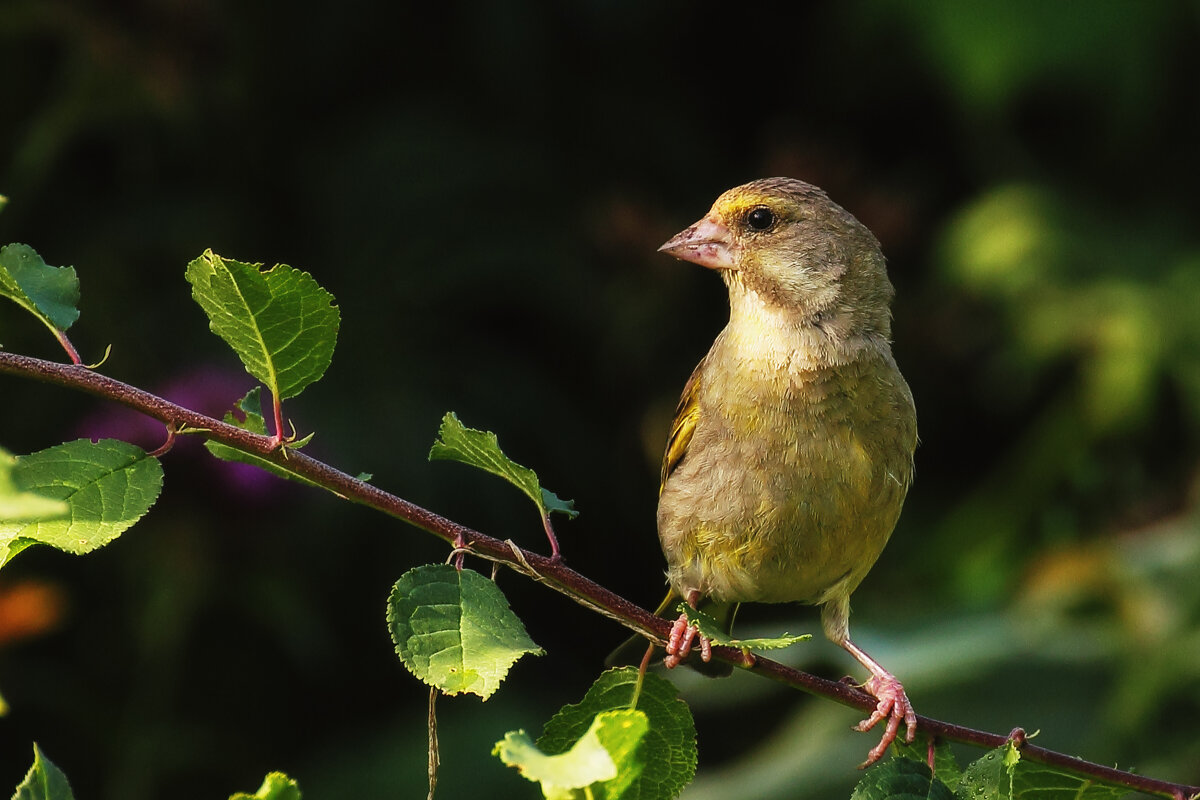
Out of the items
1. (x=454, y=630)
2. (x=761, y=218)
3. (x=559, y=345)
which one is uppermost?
(x=559, y=345)

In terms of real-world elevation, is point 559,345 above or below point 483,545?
above

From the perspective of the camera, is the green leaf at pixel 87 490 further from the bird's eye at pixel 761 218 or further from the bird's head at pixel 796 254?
the bird's eye at pixel 761 218

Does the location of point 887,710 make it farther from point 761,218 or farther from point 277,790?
point 277,790

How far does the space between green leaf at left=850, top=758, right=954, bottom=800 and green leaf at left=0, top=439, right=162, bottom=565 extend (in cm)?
80

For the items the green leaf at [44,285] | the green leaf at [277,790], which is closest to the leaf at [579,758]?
the green leaf at [277,790]

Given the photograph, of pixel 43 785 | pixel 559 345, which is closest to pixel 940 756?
pixel 43 785

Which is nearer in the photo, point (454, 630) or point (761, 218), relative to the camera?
point (454, 630)

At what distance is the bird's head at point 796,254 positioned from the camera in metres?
2.68

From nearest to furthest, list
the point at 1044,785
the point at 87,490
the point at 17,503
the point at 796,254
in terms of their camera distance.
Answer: the point at 17,503, the point at 87,490, the point at 1044,785, the point at 796,254

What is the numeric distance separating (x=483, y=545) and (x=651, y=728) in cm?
32

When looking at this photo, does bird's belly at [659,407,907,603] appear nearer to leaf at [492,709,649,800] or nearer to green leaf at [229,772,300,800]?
leaf at [492,709,649,800]

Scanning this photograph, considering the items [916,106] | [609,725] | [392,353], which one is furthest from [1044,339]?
[609,725]

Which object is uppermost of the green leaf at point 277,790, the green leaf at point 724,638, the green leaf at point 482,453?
the green leaf at point 482,453

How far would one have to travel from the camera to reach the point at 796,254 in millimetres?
2742
